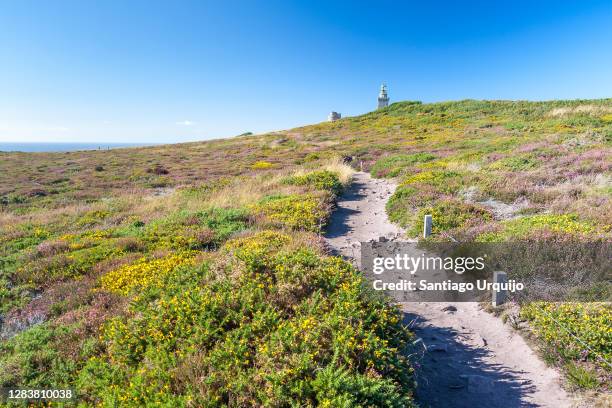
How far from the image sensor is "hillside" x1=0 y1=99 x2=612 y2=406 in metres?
4.39

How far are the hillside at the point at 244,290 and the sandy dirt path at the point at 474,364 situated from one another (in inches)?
19.2

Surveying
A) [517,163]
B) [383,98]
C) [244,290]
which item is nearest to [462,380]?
[244,290]

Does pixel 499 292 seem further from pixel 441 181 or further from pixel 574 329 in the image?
pixel 441 181

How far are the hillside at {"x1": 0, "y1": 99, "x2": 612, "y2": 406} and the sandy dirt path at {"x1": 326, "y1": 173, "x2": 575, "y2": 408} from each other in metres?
0.49

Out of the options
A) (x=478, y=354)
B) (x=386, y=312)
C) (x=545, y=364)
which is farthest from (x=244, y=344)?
(x=545, y=364)

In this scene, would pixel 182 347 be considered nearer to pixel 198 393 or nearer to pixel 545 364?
pixel 198 393

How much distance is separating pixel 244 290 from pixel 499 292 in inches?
208

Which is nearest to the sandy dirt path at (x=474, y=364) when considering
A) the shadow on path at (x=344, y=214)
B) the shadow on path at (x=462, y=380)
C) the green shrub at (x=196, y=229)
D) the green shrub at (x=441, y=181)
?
the shadow on path at (x=462, y=380)

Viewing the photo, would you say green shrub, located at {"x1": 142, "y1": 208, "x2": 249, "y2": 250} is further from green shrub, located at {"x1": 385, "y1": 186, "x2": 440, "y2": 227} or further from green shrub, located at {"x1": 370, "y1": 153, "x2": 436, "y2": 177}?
green shrub, located at {"x1": 370, "y1": 153, "x2": 436, "y2": 177}

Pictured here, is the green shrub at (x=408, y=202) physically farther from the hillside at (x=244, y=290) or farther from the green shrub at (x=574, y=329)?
the green shrub at (x=574, y=329)

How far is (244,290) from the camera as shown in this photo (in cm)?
614

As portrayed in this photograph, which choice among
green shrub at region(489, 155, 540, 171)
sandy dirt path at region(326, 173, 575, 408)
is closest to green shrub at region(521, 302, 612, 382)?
sandy dirt path at region(326, 173, 575, 408)

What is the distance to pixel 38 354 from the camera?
5656 millimetres

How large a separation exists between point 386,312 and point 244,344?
7.74 feet
